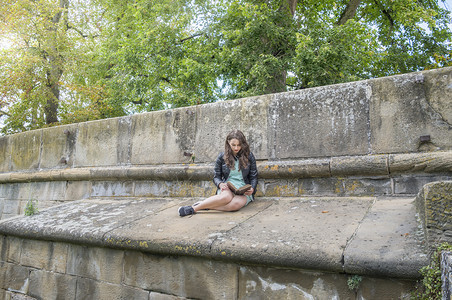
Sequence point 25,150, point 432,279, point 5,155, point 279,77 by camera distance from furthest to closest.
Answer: point 279,77, point 5,155, point 25,150, point 432,279

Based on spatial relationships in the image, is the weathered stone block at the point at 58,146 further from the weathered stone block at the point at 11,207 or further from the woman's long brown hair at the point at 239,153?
the woman's long brown hair at the point at 239,153

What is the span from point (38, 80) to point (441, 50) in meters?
12.6

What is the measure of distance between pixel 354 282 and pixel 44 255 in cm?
333

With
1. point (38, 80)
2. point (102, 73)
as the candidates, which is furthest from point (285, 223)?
point (102, 73)

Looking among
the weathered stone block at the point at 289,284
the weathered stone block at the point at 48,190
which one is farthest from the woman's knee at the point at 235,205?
the weathered stone block at the point at 48,190

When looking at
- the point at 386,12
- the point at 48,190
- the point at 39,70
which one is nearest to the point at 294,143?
the point at 48,190

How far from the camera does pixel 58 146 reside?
595 centimetres

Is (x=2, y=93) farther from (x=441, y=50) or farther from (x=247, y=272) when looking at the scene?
(x=441, y=50)

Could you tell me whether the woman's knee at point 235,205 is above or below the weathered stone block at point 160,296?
above

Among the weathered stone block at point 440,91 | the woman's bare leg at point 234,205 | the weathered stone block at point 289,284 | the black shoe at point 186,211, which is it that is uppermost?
the weathered stone block at point 440,91

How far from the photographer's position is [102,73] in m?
13.8

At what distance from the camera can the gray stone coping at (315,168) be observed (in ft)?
9.93

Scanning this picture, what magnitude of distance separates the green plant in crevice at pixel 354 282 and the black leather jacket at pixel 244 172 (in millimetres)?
1602

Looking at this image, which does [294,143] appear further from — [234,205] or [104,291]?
A: [104,291]
